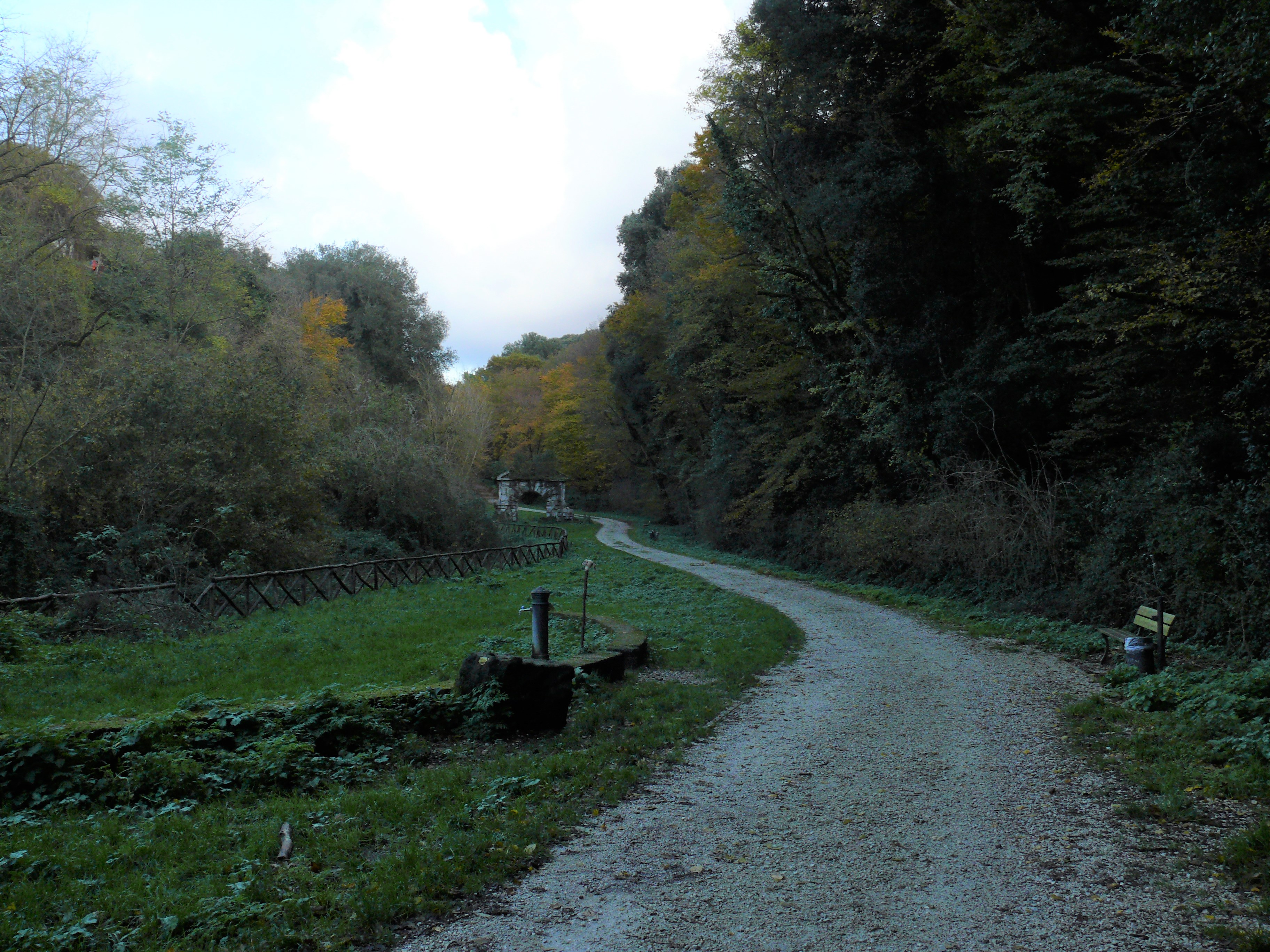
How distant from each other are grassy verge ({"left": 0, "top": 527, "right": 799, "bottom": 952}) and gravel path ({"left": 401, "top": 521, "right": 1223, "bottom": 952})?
34 cm

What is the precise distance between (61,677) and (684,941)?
29.1 feet

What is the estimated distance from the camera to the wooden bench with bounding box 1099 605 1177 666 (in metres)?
8.52

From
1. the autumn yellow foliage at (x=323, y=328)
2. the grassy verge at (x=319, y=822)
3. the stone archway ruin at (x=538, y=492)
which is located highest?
the autumn yellow foliage at (x=323, y=328)

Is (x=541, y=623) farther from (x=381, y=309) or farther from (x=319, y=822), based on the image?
(x=381, y=309)

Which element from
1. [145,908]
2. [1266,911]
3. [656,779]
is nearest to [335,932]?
[145,908]

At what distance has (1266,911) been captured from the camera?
344cm

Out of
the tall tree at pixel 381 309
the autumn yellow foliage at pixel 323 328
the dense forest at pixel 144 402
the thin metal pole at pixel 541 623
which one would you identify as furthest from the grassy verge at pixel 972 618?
the tall tree at pixel 381 309

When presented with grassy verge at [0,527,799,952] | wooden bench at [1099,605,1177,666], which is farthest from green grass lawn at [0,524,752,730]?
wooden bench at [1099,605,1177,666]

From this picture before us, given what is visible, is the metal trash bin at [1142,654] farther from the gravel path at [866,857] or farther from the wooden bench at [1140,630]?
the gravel path at [866,857]

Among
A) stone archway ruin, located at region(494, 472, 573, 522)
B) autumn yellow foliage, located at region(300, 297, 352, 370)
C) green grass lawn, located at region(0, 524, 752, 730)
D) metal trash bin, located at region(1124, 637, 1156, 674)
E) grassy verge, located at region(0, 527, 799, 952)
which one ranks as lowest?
green grass lawn, located at region(0, 524, 752, 730)

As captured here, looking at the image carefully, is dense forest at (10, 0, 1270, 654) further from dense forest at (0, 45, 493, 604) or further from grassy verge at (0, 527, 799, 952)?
grassy verge at (0, 527, 799, 952)

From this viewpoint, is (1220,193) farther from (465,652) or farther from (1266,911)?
(465,652)

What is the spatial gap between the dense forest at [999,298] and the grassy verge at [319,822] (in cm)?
670

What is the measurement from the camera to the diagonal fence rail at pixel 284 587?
11852 mm
